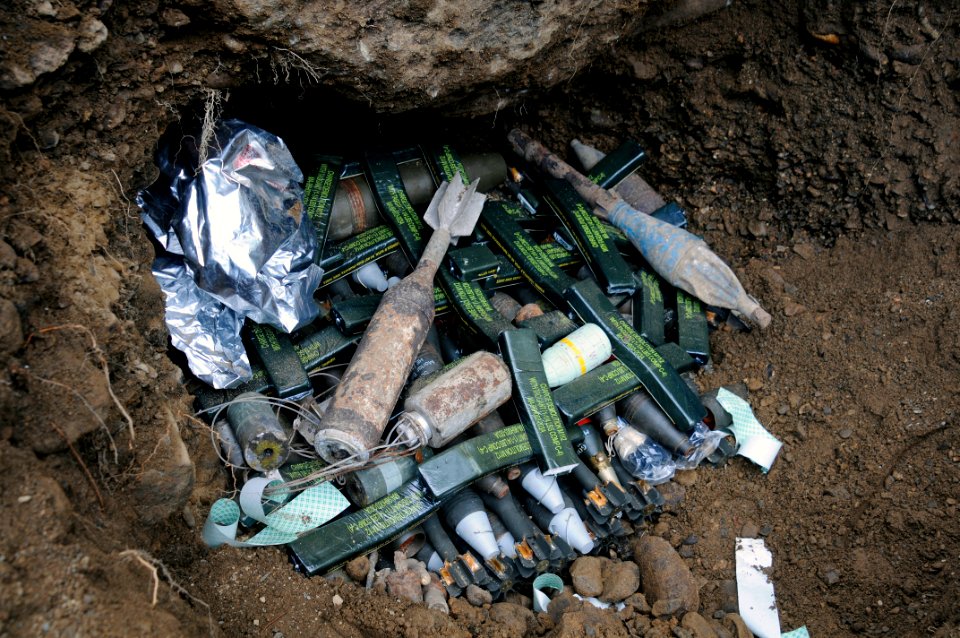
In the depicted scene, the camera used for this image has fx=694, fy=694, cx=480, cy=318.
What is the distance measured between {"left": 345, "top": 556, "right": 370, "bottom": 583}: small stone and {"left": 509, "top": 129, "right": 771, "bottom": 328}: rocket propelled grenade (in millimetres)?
2046

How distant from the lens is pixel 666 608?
2494 millimetres

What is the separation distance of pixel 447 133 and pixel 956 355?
8.66 feet

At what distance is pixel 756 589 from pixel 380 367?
1699 mm

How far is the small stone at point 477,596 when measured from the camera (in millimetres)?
2490

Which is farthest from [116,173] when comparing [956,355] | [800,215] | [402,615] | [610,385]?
[956,355]

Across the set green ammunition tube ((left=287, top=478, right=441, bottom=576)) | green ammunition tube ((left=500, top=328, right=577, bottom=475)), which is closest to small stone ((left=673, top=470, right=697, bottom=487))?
green ammunition tube ((left=500, top=328, right=577, bottom=475))

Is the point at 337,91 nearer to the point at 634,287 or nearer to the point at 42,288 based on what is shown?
the point at 42,288

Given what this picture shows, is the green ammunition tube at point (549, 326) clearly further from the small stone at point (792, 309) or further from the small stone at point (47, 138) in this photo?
the small stone at point (47, 138)

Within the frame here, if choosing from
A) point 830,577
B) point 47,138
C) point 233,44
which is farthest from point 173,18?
point 830,577

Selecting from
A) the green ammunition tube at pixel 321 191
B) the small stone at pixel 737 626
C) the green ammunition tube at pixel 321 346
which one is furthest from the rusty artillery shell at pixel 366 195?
the small stone at pixel 737 626

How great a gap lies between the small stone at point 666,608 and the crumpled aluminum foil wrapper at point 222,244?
1.73 metres

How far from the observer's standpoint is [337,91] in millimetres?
2865

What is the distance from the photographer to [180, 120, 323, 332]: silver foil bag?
2.60 meters

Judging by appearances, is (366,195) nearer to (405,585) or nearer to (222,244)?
(222,244)
